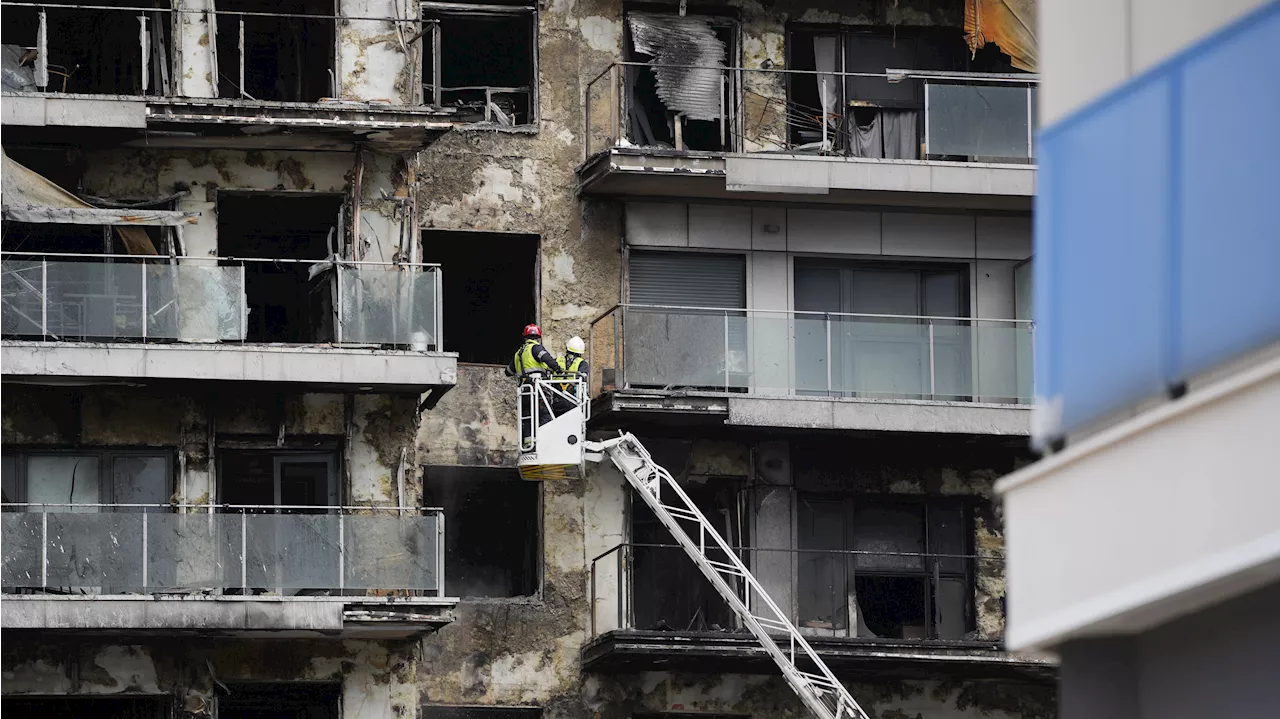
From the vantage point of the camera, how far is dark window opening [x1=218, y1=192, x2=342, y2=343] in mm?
27125

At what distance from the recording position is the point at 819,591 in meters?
27.8

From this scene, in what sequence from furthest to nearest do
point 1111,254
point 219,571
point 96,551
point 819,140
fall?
point 819,140, point 219,571, point 96,551, point 1111,254

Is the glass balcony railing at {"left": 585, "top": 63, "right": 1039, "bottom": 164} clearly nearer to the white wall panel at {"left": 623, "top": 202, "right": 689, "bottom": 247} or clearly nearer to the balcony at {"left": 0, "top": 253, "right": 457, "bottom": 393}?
the white wall panel at {"left": 623, "top": 202, "right": 689, "bottom": 247}

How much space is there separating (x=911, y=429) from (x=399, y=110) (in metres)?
6.69

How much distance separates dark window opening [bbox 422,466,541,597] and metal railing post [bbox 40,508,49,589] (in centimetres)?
438

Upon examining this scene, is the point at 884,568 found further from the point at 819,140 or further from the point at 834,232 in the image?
the point at 819,140

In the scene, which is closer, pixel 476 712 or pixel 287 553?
pixel 287 553

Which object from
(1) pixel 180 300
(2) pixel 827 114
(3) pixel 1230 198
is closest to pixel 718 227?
(2) pixel 827 114

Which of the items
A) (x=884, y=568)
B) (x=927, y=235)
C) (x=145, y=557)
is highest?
(x=927, y=235)

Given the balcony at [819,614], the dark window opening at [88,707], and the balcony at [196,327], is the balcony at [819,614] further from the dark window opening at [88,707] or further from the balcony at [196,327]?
the dark window opening at [88,707]

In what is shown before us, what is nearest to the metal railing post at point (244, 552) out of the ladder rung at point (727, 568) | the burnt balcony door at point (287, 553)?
the burnt balcony door at point (287, 553)

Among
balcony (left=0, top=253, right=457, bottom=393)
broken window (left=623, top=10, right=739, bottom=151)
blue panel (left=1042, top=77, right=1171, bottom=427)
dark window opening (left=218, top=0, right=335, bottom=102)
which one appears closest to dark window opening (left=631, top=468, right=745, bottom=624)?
balcony (left=0, top=253, right=457, bottom=393)

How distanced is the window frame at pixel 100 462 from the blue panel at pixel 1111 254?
63.4 feet

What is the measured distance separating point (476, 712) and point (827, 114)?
8055mm
